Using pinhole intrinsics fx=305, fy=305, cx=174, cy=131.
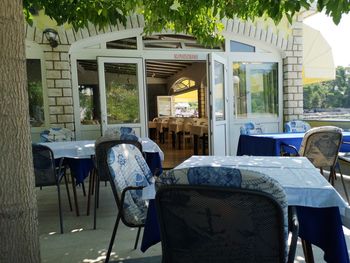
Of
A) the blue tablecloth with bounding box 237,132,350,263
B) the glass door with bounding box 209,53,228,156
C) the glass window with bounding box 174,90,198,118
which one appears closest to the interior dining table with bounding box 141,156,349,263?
the blue tablecloth with bounding box 237,132,350,263

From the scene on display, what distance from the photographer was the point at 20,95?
1.26m

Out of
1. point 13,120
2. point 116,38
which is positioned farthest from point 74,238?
point 116,38

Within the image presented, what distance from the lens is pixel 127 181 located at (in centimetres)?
224

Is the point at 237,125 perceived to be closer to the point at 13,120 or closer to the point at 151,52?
the point at 151,52

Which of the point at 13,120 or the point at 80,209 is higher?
the point at 13,120

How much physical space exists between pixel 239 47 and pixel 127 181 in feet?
15.5

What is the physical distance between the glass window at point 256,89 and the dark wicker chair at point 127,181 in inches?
167

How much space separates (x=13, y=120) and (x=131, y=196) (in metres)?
1.20

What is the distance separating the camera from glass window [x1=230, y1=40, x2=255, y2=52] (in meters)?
6.11

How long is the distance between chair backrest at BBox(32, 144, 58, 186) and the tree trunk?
1845 millimetres

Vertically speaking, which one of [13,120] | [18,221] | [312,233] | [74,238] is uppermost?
[13,120]

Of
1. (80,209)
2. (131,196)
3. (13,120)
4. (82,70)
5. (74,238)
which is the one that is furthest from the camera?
(82,70)

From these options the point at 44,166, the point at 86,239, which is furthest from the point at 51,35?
the point at 86,239

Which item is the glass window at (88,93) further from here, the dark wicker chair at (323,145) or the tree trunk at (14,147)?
the tree trunk at (14,147)
